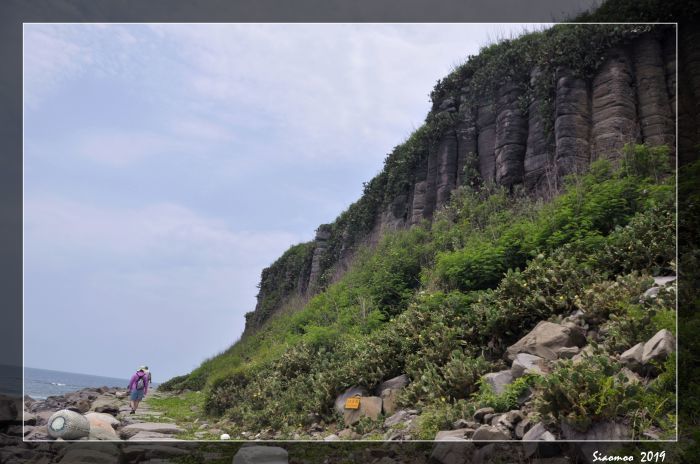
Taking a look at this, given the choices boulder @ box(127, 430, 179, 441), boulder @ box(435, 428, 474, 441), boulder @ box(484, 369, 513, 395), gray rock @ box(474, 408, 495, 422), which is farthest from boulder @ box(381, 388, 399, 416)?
boulder @ box(127, 430, 179, 441)

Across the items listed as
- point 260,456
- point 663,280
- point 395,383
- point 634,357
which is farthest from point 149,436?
point 663,280

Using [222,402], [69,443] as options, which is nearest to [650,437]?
[69,443]

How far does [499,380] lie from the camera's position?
685 cm

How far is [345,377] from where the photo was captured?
9500mm

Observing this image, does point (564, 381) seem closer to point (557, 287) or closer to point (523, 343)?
point (523, 343)

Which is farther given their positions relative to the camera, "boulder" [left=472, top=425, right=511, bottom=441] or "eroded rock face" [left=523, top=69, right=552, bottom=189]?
"eroded rock face" [left=523, top=69, right=552, bottom=189]

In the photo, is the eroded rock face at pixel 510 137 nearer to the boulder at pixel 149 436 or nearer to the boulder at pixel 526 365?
the boulder at pixel 526 365

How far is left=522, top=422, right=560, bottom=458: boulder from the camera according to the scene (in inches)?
208

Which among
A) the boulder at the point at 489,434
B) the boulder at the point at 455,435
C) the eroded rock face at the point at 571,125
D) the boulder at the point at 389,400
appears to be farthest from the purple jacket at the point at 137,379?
the eroded rock face at the point at 571,125

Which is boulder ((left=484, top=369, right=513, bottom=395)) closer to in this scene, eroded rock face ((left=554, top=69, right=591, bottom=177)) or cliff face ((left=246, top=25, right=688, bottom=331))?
cliff face ((left=246, top=25, right=688, bottom=331))

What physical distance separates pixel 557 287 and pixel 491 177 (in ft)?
28.5

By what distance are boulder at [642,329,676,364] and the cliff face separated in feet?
21.9

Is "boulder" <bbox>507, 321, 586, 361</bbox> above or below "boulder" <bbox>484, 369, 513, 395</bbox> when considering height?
above

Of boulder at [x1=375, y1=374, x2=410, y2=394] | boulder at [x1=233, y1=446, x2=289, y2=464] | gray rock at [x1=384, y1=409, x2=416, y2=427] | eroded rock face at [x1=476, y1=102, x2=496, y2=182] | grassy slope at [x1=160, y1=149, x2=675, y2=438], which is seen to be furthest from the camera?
eroded rock face at [x1=476, y1=102, x2=496, y2=182]
